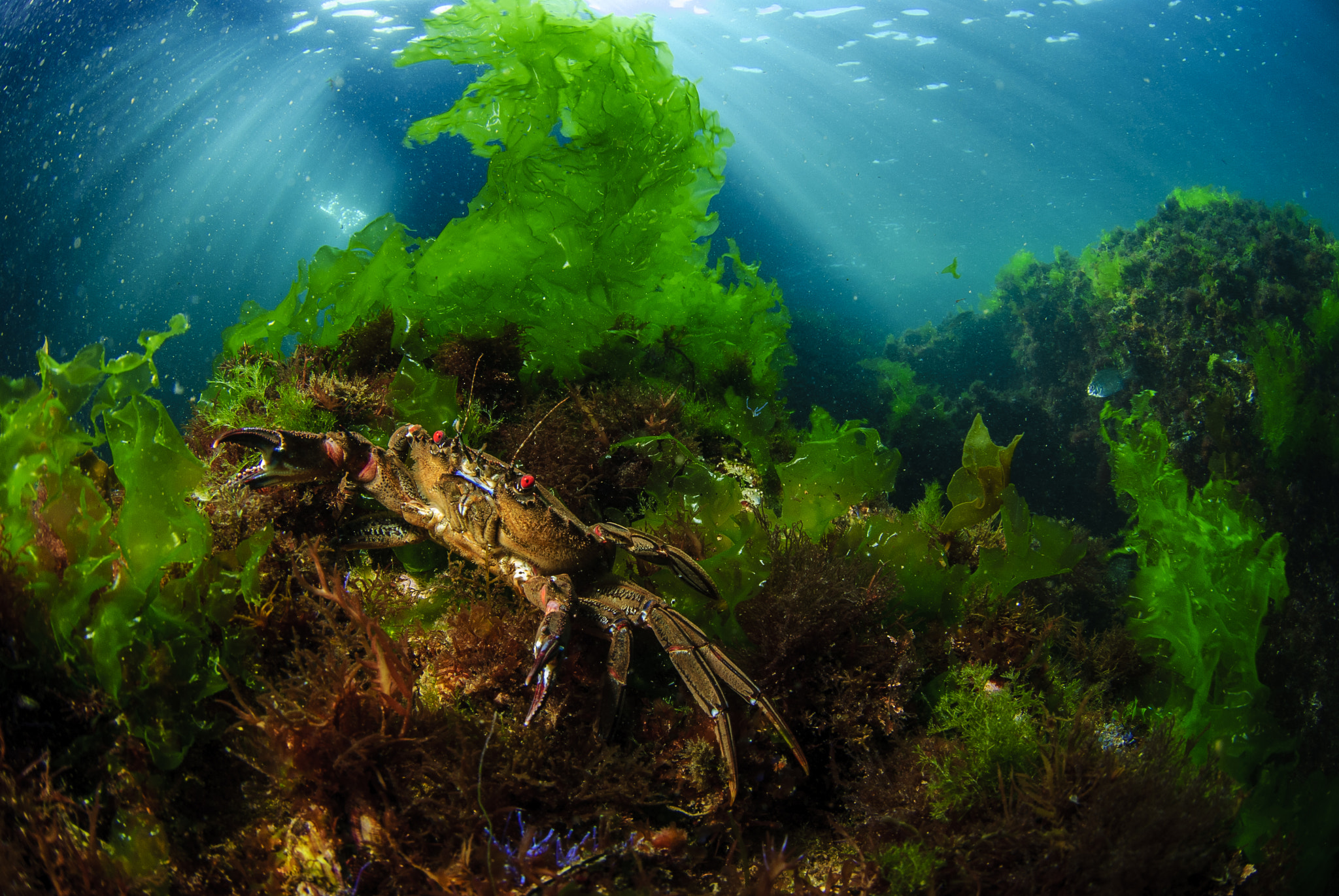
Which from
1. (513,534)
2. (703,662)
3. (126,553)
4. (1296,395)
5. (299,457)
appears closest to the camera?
(126,553)

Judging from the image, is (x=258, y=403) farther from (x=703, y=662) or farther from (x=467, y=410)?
(x=703, y=662)

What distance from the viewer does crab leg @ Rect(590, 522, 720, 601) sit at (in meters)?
2.95

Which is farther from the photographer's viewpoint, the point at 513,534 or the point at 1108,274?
the point at 1108,274

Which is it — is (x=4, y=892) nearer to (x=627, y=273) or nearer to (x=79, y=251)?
(x=627, y=273)

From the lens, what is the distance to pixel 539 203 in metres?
4.25

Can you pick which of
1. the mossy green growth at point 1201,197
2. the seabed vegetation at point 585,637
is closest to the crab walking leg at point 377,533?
the seabed vegetation at point 585,637

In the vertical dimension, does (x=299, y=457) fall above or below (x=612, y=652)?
above

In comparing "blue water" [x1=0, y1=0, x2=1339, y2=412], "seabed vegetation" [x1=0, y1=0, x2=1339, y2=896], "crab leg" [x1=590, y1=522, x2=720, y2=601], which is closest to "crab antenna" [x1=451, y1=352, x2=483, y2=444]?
"seabed vegetation" [x1=0, y1=0, x2=1339, y2=896]

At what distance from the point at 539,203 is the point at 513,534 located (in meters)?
2.87

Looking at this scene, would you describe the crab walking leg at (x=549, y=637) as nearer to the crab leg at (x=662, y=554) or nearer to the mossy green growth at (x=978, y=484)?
the crab leg at (x=662, y=554)

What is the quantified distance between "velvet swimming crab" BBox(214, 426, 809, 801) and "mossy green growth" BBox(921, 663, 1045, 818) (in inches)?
Answer: 30.7

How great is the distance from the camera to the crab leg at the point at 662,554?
2.95 m

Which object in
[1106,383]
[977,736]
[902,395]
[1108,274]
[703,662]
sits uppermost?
[703,662]

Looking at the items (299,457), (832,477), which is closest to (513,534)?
(299,457)
